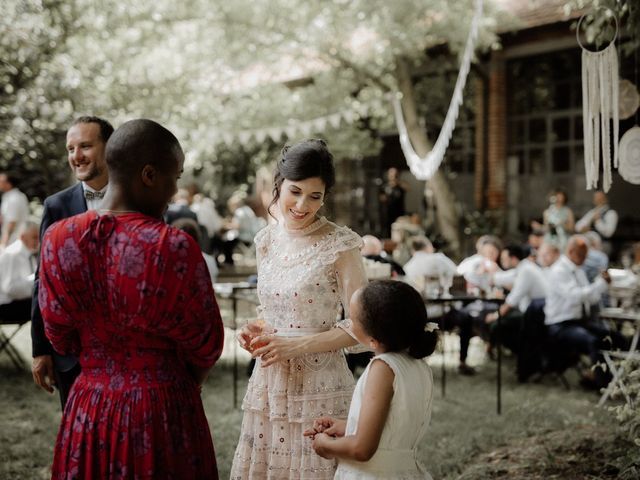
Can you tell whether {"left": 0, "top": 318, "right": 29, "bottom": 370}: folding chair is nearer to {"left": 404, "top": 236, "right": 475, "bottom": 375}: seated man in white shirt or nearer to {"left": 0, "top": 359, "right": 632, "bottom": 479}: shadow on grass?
{"left": 0, "top": 359, "right": 632, "bottom": 479}: shadow on grass

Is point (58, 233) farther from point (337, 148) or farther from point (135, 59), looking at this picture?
point (337, 148)

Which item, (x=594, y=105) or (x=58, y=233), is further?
(x=594, y=105)

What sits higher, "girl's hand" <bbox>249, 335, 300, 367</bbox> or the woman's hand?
"girl's hand" <bbox>249, 335, 300, 367</bbox>

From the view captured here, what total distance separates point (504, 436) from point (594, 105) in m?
2.28

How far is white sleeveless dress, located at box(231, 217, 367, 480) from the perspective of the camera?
2547 mm

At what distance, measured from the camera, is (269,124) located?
13.7 metres

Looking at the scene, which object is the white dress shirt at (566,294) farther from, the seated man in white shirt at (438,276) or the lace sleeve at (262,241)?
the lace sleeve at (262,241)

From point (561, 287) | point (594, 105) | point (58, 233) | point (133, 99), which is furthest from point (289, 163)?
→ point (133, 99)

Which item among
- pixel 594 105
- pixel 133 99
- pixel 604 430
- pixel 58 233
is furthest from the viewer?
pixel 133 99

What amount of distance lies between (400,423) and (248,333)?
0.70m

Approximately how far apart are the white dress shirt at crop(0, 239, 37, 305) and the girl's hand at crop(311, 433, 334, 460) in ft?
16.3

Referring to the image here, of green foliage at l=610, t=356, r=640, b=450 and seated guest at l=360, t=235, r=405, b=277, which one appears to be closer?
green foliage at l=610, t=356, r=640, b=450

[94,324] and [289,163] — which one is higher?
[289,163]

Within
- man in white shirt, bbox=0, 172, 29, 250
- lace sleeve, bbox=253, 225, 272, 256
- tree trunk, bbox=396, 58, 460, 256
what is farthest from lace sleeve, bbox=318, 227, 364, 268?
tree trunk, bbox=396, 58, 460, 256
